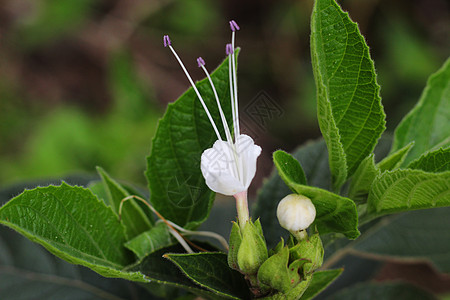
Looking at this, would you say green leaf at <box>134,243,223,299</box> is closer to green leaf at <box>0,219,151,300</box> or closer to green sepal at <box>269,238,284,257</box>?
green sepal at <box>269,238,284,257</box>

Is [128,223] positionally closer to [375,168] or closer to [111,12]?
[375,168]

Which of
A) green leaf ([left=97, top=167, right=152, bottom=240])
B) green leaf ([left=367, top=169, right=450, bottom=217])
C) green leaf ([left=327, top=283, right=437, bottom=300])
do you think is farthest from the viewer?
green leaf ([left=327, top=283, right=437, bottom=300])

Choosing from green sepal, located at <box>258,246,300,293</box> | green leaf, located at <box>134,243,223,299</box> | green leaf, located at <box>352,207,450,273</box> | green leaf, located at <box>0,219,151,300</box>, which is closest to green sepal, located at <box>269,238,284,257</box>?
green sepal, located at <box>258,246,300,293</box>

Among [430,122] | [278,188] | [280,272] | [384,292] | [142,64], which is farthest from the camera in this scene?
[142,64]

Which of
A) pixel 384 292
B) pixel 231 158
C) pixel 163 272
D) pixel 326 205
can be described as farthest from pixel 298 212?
pixel 384 292

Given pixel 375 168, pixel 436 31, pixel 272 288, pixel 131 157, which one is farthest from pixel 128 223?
pixel 436 31

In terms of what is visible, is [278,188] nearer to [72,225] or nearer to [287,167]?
[287,167]
